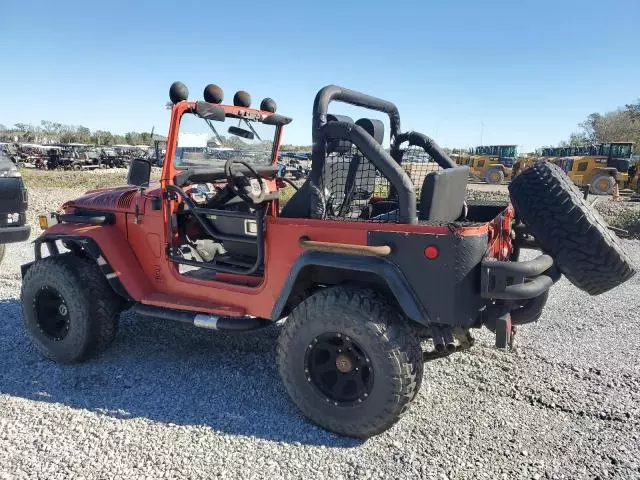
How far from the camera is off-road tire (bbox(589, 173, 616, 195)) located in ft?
65.0

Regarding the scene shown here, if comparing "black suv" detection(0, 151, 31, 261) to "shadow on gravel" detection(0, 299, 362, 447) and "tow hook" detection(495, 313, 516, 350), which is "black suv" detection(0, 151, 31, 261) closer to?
"shadow on gravel" detection(0, 299, 362, 447)

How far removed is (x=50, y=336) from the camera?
397cm

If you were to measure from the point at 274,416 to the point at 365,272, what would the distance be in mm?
1072

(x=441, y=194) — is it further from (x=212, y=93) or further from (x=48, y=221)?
(x=48, y=221)

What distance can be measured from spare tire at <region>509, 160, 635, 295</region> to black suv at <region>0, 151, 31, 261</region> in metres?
6.06

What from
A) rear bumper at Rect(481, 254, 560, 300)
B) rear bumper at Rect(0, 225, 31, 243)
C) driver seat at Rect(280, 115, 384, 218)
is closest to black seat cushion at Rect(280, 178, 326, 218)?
driver seat at Rect(280, 115, 384, 218)

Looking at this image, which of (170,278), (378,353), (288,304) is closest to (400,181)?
(378,353)

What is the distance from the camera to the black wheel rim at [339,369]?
2949 millimetres

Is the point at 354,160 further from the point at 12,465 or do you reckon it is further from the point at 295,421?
the point at 12,465

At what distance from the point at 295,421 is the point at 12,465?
1525mm

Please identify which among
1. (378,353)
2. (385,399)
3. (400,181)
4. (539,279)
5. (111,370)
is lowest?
(111,370)

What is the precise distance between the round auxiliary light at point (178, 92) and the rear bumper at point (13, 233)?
409 cm

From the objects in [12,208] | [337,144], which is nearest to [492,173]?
[12,208]

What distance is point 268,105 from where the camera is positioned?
4.60m
